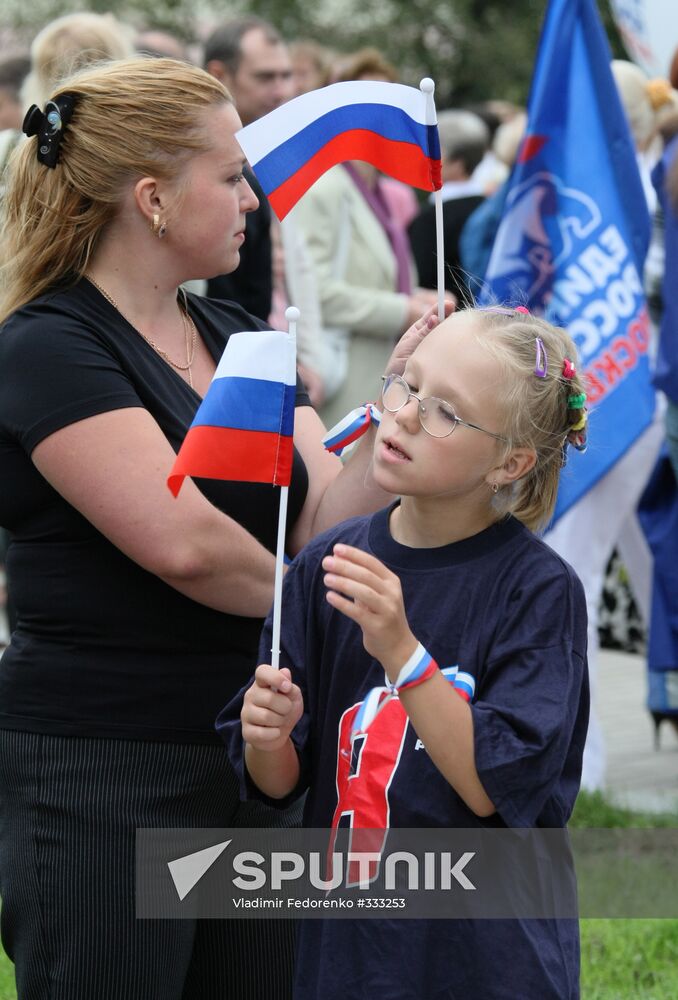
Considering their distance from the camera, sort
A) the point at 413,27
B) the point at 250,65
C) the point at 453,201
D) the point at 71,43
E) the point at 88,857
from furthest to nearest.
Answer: the point at 413,27 → the point at 453,201 → the point at 250,65 → the point at 71,43 → the point at 88,857

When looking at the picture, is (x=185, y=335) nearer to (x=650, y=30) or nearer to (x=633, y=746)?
(x=633, y=746)

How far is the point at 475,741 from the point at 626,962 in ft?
6.62

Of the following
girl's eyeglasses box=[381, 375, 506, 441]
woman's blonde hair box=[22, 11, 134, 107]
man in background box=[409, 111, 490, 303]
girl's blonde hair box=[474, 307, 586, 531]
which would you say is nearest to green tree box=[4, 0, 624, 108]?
man in background box=[409, 111, 490, 303]

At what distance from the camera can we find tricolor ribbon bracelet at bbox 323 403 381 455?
7.78 feet

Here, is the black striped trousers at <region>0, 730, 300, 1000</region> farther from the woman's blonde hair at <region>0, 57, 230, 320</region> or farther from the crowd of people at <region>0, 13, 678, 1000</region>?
the woman's blonde hair at <region>0, 57, 230, 320</region>

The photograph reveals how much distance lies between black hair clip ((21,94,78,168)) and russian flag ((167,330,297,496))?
1.72ft

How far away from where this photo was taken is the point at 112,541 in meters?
2.30

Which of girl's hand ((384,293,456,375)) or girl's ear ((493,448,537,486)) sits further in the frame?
girl's hand ((384,293,456,375))

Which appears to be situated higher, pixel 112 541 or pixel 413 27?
pixel 112 541

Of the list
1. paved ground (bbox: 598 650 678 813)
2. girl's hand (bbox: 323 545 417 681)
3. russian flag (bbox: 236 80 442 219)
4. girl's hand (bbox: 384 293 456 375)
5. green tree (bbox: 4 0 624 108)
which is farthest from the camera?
green tree (bbox: 4 0 624 108)

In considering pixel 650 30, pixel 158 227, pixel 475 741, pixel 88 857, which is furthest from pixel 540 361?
pixel 650 30

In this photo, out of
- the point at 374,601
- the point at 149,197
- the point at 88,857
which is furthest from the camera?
the point at 149,197

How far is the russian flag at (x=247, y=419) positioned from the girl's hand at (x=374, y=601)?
0.91ft

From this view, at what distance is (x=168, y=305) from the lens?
2.53 meters
